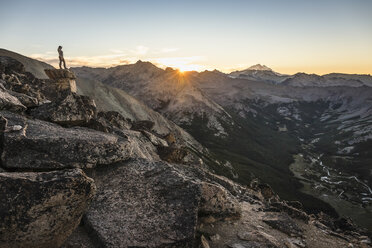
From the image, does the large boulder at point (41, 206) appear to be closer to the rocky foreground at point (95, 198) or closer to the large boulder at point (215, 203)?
the rocky foreground at point (95, 198)

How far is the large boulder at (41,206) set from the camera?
10.5 metres

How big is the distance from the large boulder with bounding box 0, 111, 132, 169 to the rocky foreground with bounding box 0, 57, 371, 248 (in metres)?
0.05

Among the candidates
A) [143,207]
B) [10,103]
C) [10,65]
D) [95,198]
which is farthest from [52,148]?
[10,65]

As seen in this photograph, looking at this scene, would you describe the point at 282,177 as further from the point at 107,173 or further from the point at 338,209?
the point at 107,173

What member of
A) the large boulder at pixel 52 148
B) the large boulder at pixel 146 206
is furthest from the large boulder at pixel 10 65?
the large boulder at pixel 146 206

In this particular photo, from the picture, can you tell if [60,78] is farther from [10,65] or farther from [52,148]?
[52,148]

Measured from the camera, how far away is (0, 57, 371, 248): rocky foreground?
11.1 metres

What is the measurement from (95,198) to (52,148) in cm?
372

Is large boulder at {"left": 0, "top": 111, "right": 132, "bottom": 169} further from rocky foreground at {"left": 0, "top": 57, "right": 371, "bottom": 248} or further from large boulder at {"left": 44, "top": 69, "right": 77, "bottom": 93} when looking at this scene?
large boulder at {"left": 44, "top": 69, "right": 77, "bottom": 93}

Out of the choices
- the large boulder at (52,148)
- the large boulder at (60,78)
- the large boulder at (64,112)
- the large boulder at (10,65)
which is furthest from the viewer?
the large boulder at (10,65)

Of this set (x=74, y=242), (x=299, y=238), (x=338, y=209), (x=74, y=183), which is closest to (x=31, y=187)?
(x=74, y=183)

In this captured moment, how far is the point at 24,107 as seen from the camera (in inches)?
744

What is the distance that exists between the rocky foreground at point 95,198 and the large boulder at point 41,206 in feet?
0.12

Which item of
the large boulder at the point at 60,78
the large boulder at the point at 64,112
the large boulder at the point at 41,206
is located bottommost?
the large boulder at the point at 41,206
